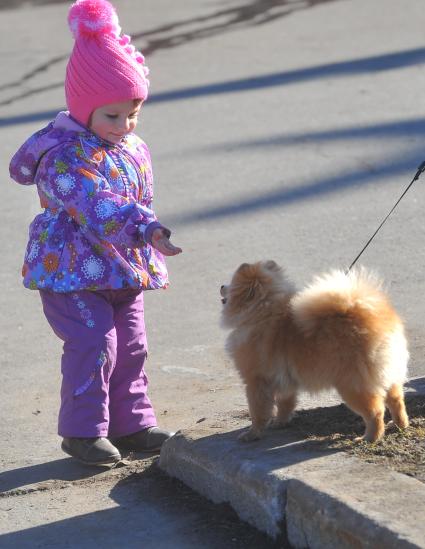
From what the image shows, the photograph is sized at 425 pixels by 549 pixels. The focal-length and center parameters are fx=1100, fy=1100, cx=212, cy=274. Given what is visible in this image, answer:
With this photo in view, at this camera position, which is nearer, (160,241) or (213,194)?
(160,241)

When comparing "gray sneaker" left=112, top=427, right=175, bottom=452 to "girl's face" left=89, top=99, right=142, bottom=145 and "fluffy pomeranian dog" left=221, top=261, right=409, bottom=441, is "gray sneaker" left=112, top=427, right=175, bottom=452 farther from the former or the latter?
"girl's face" left=89, top=99, right=142, bottom=145

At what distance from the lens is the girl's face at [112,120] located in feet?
14.3

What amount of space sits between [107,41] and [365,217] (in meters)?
3.37

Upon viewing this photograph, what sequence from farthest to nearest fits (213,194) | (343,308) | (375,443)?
(213,194)
(375,443)
(343,308)

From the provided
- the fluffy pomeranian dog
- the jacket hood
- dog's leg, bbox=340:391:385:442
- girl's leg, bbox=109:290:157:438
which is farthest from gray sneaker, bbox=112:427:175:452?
the jacket hood

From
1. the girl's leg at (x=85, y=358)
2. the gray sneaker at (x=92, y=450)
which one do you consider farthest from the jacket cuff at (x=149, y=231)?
the gray sneaker at (x=92, y=450)

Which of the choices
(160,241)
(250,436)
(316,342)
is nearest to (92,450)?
(250,436)

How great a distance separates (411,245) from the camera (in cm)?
689

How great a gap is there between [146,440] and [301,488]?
1.24m

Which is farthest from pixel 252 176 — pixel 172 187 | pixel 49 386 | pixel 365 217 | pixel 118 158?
pixel 118 158

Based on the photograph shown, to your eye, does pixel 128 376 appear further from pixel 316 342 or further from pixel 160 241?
pixel 316 342

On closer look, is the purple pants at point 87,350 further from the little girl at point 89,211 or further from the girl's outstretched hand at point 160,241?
the girl's outstretched hand at point 160,241

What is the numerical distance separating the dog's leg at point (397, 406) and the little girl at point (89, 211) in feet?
3.48

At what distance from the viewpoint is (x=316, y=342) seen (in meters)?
3.78
